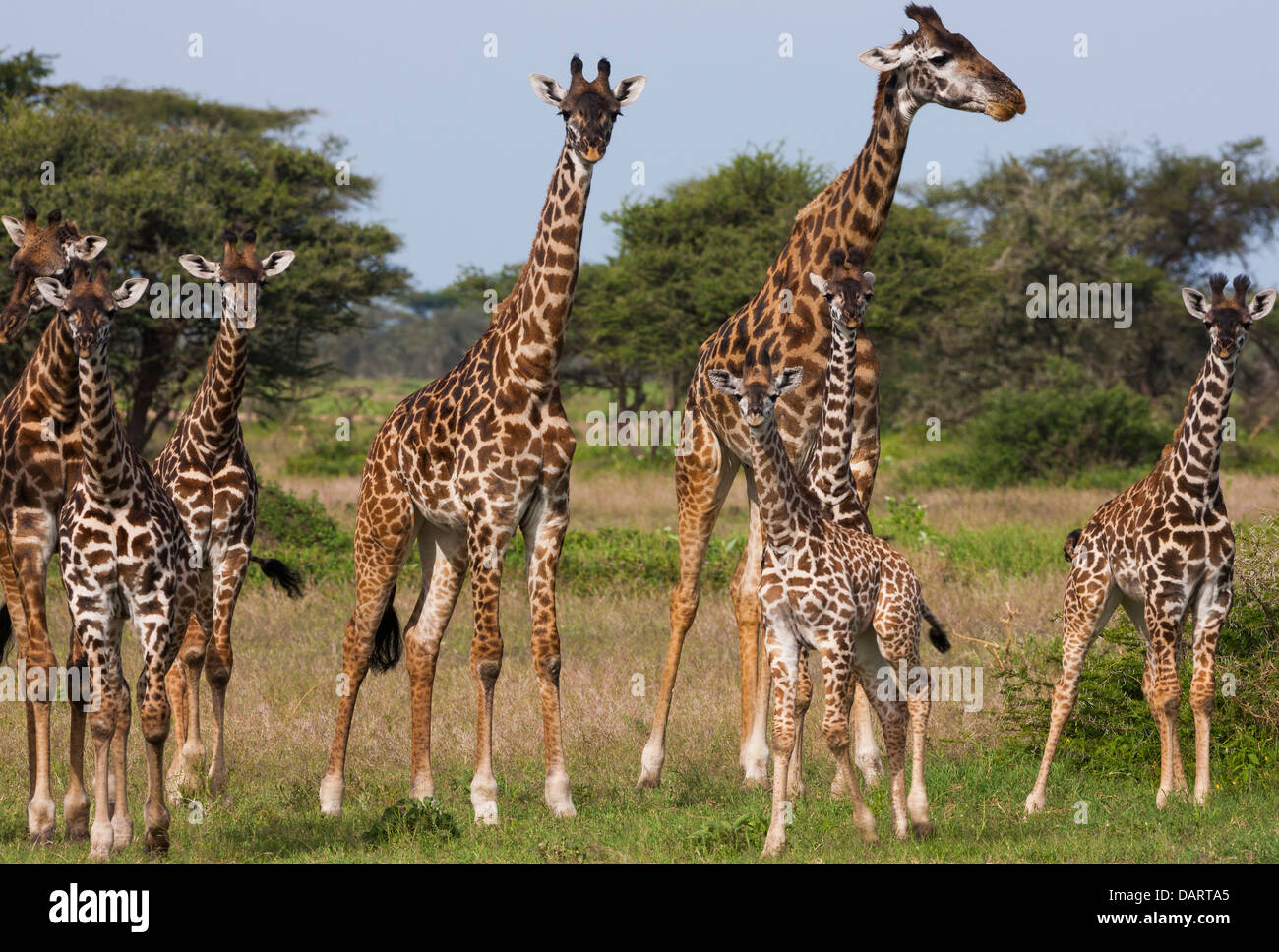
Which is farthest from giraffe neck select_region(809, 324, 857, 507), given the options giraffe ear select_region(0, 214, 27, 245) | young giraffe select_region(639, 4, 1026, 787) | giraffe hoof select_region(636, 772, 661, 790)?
giraffe ear select_region(0, 214, 27, 245)

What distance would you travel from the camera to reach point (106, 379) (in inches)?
252

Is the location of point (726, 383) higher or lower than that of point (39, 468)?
higher

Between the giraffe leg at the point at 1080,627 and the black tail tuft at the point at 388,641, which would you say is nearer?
the giraffe leg at the point at 1080,627

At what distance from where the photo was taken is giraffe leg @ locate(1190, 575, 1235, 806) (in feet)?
24.2

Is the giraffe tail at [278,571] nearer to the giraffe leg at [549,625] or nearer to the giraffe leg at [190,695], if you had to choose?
the giraffe leg at [190,695]

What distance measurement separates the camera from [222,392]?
318 inches

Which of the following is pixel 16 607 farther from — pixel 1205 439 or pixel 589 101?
pixel 1205 439

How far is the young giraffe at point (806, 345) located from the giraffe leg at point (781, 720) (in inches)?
46.0

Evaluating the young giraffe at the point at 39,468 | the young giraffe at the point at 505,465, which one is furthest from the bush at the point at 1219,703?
the young giraffe at the point at 39,468

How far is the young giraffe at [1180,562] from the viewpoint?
7312mm

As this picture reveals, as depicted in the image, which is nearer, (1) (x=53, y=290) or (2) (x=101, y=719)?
(2) (x=101, y=719)

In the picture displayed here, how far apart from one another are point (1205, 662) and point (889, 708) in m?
1.91

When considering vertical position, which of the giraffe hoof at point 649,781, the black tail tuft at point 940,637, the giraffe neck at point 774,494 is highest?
the giraffe neck at point 774,494

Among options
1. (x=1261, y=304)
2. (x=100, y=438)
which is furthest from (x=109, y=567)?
(x=1261, y=304)
